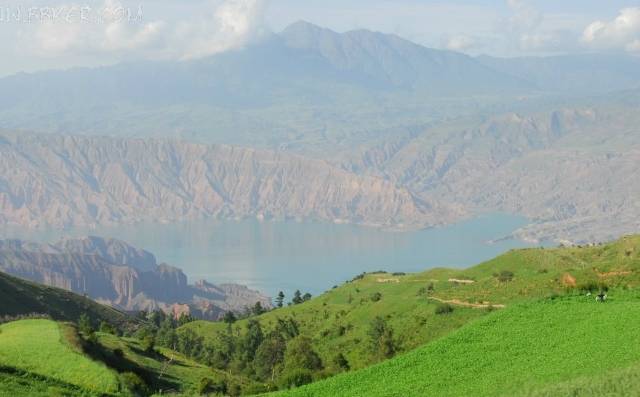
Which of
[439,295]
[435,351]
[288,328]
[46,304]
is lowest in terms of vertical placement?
[46,304]

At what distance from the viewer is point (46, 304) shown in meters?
90.4

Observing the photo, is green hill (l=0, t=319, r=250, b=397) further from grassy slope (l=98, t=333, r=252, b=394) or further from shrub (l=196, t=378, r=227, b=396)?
shrub (l=196, t=378, r=227, b=396)

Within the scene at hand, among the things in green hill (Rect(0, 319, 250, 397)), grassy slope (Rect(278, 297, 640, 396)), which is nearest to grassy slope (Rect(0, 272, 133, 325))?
green hill (Rect(0, 319, 250, 397))

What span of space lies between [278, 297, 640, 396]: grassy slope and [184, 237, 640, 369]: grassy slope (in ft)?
18.1

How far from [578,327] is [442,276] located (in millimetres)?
47934

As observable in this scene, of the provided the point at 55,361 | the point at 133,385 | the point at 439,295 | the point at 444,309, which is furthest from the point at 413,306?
the point at 55,361

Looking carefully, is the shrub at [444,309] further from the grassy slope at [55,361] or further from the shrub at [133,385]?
the grassy slope at [55,361]

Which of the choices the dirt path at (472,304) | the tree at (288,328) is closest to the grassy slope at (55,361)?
the dirt path at (472,304)

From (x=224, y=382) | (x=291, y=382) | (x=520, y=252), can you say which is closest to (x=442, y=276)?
(x=520, y=252)

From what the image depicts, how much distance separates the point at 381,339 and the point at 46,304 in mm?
60321

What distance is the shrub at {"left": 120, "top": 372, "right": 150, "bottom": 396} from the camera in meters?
28.6

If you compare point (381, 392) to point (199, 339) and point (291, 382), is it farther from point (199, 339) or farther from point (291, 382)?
point (199, 339)

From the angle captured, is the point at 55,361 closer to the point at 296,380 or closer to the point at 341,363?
the point at 296,380

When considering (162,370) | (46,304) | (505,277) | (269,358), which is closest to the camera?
(162,370)
